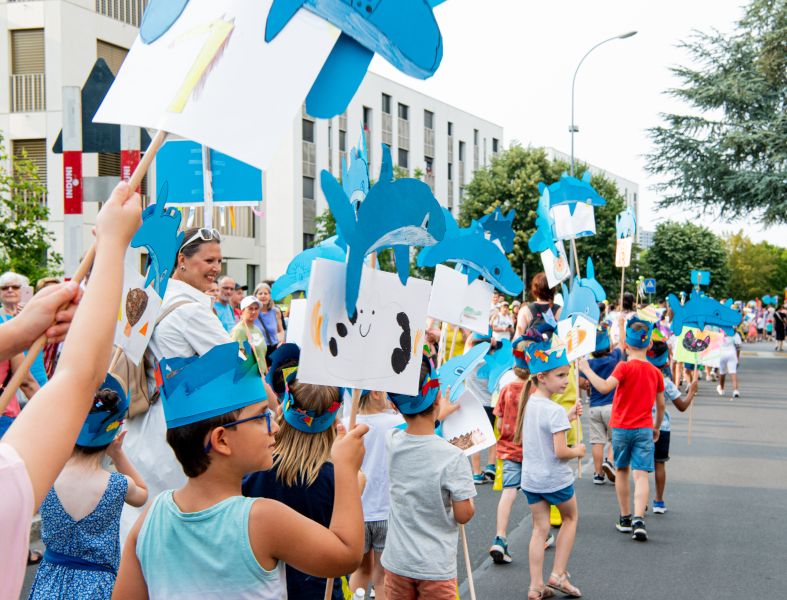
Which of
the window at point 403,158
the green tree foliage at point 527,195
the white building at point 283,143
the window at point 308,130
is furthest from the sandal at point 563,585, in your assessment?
the window at point 403,158

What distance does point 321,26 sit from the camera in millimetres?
2252

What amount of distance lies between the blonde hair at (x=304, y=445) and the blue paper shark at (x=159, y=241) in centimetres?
73

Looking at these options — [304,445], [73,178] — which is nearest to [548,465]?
[304,445]

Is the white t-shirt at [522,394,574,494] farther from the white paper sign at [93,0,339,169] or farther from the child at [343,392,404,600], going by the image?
the white paper sign at [93,0,339,169]

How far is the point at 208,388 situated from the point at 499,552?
175 inches

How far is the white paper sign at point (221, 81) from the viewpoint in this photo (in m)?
2.06

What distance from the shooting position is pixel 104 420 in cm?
329

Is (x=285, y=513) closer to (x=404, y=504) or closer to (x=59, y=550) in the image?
(x=59, y=550)

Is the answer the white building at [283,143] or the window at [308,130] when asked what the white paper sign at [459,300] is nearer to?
the white building at [283,143]

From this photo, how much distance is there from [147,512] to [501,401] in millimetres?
5075

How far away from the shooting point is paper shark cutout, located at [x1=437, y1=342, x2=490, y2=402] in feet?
16.0

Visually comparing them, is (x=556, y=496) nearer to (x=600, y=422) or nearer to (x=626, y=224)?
(x=600, y=422)

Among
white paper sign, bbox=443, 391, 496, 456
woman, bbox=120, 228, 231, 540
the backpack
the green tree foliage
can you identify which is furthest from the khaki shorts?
the green tree foliage

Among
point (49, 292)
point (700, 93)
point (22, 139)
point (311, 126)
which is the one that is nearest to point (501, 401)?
point (49, 292)
